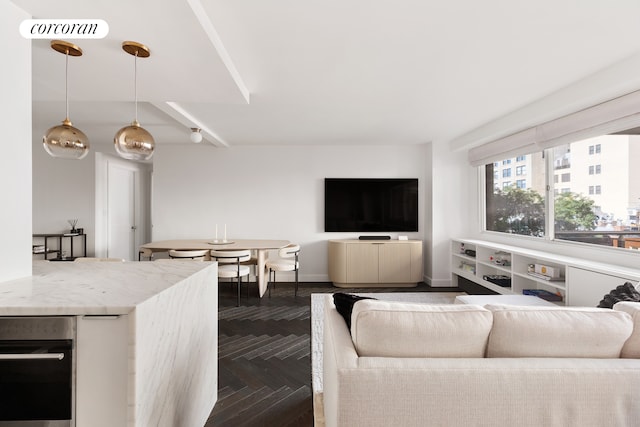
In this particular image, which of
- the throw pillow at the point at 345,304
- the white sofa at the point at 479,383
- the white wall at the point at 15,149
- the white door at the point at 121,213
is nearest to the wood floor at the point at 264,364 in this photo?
the throw pillow at the point at 345,304

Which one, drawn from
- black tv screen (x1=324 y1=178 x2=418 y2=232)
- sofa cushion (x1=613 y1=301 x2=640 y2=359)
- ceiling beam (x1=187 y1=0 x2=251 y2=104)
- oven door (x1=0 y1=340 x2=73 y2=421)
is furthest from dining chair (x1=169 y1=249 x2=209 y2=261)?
sofa cushion (x1=613 y1=301 x2=640 y2=359)

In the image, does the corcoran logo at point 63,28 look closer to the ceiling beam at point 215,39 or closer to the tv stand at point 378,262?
the ceiling beam at point 215,39

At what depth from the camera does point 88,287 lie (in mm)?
1408

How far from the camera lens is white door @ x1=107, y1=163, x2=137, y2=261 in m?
5.76

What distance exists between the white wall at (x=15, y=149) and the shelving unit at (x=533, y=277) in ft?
12.7

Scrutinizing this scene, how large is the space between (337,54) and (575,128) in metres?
2.57

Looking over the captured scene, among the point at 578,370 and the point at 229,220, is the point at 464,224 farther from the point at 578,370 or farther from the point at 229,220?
the point at 578,370

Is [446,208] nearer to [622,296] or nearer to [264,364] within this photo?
[622,296]

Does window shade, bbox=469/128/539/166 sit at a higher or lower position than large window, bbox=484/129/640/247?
higher

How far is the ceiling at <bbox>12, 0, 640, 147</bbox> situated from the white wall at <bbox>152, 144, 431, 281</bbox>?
181 cm

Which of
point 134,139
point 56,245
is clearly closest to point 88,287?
point 134,139

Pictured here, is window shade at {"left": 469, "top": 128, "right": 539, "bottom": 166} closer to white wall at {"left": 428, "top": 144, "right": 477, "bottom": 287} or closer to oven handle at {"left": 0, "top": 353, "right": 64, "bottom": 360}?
white wall at {"left": 428, "top": 144, "right": 477, "bottom": 287}

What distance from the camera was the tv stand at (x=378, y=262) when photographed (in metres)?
5.12

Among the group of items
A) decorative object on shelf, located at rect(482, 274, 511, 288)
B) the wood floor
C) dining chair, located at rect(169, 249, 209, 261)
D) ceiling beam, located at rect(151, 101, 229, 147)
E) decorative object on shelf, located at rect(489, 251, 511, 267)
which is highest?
ceiling beam, located at rect(151, 101, 229, 147)
